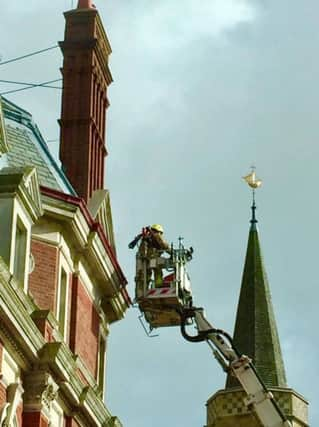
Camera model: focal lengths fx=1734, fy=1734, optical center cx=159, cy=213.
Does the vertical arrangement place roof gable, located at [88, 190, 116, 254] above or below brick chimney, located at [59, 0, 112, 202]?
below

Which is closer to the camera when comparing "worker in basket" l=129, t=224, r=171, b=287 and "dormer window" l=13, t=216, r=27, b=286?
"dormer window" l=13, t=216, r=27, b=286

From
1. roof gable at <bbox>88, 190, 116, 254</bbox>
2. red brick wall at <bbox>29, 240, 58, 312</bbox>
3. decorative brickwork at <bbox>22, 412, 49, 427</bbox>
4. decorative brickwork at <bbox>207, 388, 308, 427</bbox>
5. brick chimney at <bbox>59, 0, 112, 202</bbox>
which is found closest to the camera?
decorative brickwork at <bbox>22, 412, 49, 427</bbox>

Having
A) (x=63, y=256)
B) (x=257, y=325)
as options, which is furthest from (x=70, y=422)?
(x=257, y=325)

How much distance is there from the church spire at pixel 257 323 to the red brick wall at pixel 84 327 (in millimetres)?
35943

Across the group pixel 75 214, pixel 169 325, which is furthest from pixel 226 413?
pixel 75 214

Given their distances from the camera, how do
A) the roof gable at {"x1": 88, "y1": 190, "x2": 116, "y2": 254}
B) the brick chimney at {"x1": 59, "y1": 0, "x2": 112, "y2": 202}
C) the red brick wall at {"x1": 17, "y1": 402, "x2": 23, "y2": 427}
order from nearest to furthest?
1. the red brick wall at {"x1": 17, "y1": 402, "x2": 23, "y2": 427}
2. the roof gable at {"x1": 88, "y1": 190, "x2": 116, "y2": 254}
3. the brick chimney at {"x1": 59, "y1": 0, "x2": 112, "y2": 202}

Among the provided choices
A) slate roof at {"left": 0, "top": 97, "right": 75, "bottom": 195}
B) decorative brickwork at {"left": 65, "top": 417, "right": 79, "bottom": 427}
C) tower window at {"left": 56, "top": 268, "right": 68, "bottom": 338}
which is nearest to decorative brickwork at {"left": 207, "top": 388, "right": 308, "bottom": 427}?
Result: slate roof at {"left": 0, "top": 97, "right": 75, "bottom": 195}

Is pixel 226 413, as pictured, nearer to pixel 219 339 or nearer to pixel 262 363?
pixel 262 363

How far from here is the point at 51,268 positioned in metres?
38.3

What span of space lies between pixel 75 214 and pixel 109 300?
466 cm

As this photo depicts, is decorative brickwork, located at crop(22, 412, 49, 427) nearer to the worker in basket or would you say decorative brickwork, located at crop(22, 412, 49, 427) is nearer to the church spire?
the worker in basket

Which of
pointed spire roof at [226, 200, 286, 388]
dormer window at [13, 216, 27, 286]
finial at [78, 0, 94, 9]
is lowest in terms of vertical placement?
dormer window at [13, 216, 27, 286]

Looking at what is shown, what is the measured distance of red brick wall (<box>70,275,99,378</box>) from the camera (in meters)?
39.6

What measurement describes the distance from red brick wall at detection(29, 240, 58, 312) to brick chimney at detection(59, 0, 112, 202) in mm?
5699
